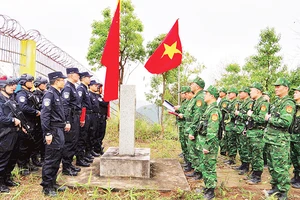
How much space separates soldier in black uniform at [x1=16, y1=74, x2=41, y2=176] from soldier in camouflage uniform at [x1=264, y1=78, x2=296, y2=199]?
4495 millimetres

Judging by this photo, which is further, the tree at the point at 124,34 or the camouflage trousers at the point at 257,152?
the tree at the point at 124,34

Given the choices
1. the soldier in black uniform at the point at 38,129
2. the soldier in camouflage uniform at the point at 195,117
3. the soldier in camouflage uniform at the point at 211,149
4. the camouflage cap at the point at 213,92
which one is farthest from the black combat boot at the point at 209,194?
the soldier in black uniform at the point at 38,129

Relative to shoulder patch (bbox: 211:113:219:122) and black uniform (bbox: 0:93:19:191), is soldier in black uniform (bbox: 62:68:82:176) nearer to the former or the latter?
black uniform (bbox: 0:93:19:191)

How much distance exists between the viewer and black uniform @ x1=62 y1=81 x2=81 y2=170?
16.2 feet

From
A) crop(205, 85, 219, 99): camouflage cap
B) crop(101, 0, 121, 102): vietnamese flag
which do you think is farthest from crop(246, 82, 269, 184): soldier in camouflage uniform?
crop(101, 0, 121, 102): vietnamese flag

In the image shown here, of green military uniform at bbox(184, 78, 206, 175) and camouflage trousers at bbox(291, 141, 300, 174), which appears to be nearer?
green military uniform at bbox(184, 78, 206, 175)

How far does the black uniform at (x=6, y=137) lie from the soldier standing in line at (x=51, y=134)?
2.05 feet

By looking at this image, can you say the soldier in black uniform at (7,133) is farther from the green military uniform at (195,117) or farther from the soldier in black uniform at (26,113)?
the green military uniform at (195,117)

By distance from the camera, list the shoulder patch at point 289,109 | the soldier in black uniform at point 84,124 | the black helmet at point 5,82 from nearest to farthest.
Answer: the shoulder patch at point 289,109, the black helmet at point 5,82, the soldier in black uniform at point 84,124

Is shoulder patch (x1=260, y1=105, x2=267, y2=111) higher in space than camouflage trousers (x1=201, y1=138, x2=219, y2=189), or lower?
higher

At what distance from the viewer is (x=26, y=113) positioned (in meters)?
5.25

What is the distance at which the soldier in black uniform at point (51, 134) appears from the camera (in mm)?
4020

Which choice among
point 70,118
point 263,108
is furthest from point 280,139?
point 70,118

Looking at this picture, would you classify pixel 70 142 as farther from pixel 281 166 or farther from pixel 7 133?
A: pixel 281 166
